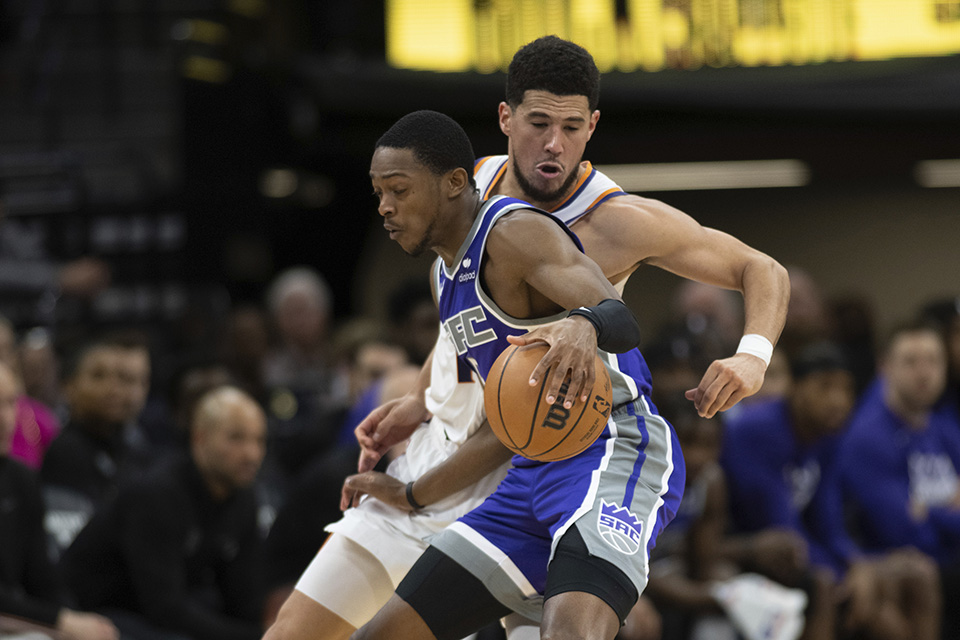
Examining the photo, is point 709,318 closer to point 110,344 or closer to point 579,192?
point 110,344

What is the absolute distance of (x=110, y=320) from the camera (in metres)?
9.38

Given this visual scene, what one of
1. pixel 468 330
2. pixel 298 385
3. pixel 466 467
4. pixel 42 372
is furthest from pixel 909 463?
pixel 42 372

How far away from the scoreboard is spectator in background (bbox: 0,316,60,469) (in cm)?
400

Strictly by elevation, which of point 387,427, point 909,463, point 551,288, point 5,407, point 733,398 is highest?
point 551,288

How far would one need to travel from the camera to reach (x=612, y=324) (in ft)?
9.71

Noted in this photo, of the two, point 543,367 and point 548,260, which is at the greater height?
point 548,260

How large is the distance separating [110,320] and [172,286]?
3.64 ft

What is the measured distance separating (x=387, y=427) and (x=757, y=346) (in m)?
1.18

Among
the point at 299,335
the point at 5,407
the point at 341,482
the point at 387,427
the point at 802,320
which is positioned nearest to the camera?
the point at 387,427

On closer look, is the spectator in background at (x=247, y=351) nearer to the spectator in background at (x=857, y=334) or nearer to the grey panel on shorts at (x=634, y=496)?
the spectator in background at (x=857, y=334)

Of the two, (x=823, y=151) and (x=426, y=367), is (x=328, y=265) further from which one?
(x=426, y=367)

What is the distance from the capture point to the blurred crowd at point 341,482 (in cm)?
578

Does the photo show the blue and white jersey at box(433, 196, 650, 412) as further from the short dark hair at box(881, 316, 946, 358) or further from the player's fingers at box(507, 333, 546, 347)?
the short dark hair at box(881, 316, 946, 358)

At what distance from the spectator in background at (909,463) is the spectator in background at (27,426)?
175 inches
